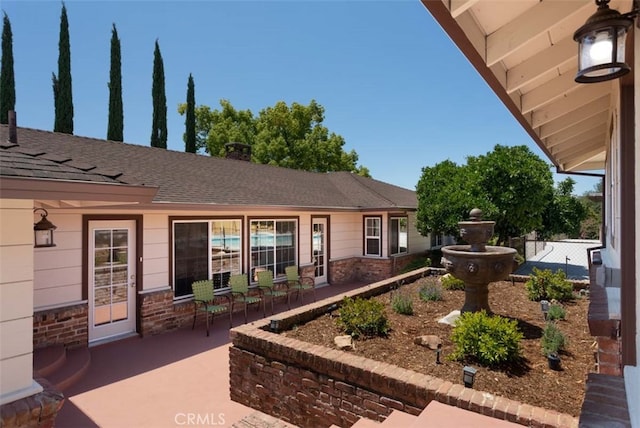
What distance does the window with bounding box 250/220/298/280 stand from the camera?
32.1 ft

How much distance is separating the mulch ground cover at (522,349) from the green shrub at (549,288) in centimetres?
18

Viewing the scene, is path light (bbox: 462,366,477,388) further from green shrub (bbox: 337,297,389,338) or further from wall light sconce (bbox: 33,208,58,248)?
wall light sconce (bbox: 33,208,58,248)

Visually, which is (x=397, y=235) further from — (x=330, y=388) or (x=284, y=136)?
(x=284, y=136)

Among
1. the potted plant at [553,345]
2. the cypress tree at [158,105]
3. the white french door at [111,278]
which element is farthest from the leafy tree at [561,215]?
the cypress tree at [158,105]

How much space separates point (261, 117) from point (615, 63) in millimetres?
26997

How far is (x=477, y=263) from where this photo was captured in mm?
5496

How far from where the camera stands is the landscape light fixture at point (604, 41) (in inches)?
70.1

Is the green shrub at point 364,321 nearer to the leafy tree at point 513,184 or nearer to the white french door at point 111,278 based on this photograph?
the white french door at point 111,278

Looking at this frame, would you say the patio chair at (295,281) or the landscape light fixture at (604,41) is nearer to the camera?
the landscape light fixture at (604,41)

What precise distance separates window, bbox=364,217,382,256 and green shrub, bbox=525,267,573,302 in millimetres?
6167

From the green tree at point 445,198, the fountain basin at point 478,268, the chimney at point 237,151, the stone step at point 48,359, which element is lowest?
the stone step at point 48,359

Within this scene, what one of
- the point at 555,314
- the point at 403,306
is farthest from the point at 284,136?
the point at 555,314

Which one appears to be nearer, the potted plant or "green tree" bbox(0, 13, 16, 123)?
the potted plant

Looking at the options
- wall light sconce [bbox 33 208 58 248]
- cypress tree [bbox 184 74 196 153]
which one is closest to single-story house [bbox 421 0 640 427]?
wall light sconce [bbox 33 208 58 248]
